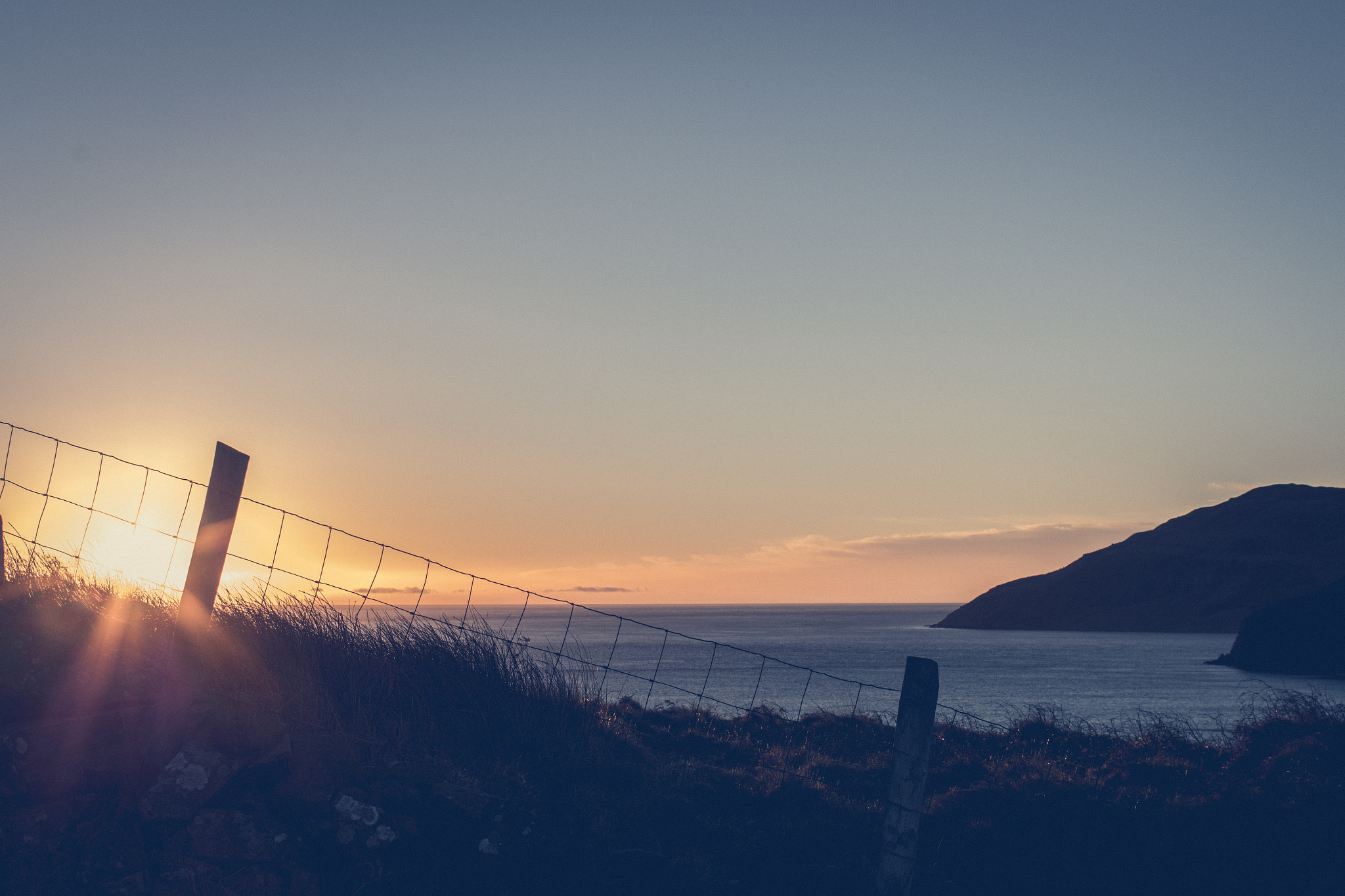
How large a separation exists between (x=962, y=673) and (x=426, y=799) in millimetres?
76844

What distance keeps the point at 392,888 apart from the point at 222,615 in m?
3.06

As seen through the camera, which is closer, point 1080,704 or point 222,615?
point 222,615

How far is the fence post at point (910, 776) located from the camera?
629 cm

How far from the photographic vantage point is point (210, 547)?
6.27 meters

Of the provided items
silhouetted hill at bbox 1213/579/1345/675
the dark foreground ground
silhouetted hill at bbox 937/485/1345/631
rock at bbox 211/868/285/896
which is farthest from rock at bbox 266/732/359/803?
silhouetted hill at bbox 937/485/1345/631

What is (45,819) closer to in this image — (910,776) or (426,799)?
(426,799)

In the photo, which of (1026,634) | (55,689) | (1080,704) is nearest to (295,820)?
(55,689)

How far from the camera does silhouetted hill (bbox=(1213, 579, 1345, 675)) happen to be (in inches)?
3418

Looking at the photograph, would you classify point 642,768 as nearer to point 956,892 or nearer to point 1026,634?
point 956,892

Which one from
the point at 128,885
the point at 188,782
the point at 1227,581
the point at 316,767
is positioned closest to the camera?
the point at 128,885

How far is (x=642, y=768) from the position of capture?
7371mm

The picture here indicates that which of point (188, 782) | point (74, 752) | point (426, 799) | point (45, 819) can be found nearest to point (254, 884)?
point (188, 782)

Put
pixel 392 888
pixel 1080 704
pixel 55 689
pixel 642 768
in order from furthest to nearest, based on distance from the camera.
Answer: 1. pixel 1080 704
2. pixel 642 768
3. pixel 55 689
4. pixel 392 888

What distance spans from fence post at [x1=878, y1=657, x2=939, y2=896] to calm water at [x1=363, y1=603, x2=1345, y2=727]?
2217mm
